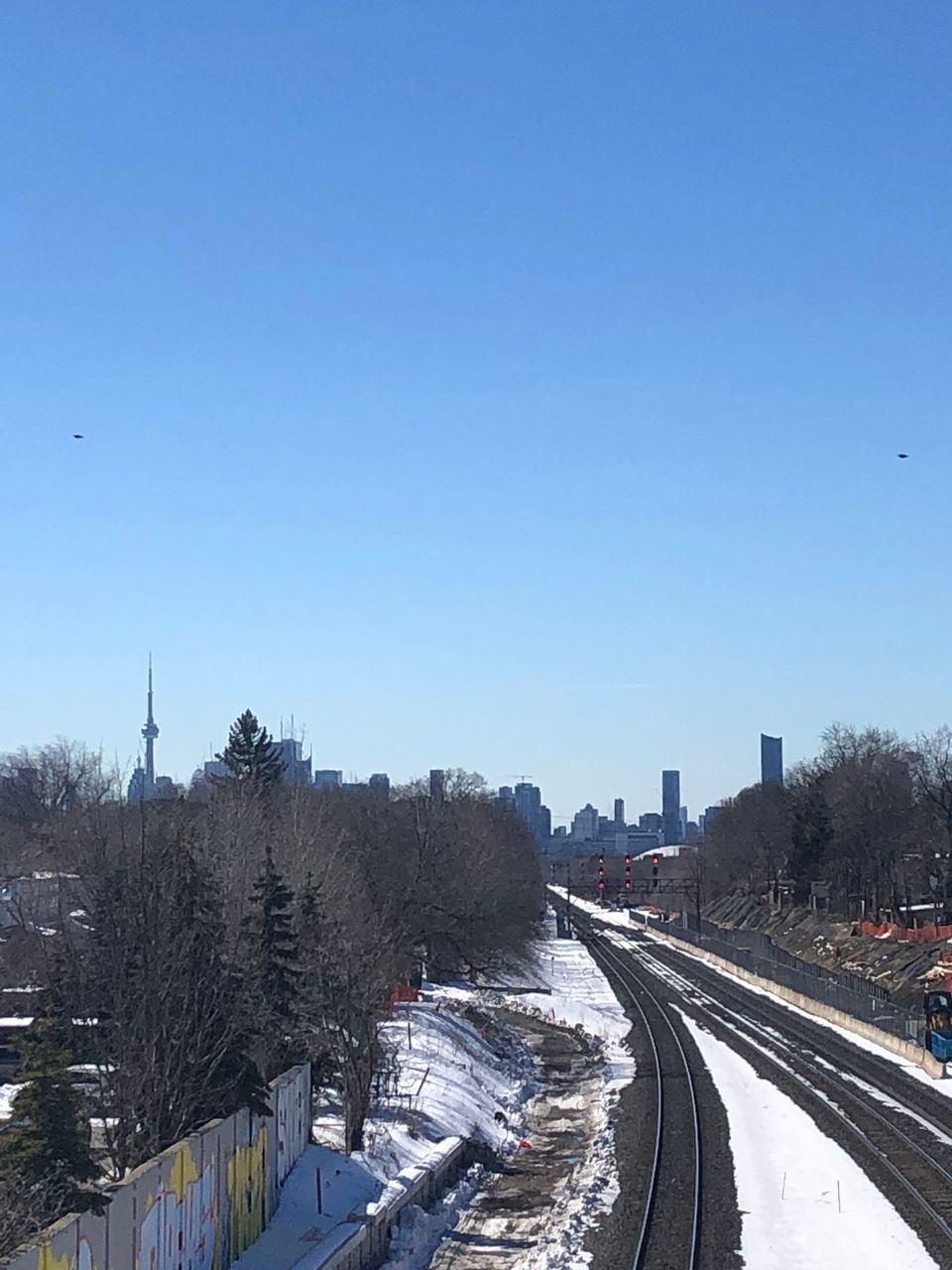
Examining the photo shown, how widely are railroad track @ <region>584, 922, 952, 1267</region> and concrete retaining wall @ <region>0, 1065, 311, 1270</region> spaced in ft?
33.3

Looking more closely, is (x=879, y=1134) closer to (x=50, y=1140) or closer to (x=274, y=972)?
(x=274, y=972)

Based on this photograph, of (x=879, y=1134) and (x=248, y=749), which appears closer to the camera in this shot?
(x=879, y=1134)

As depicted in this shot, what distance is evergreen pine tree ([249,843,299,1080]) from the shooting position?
1046 inches

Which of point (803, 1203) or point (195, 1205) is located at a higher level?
point (195, 1205)

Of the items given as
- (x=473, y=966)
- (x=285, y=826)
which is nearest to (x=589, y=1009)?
(x=473, y=966)

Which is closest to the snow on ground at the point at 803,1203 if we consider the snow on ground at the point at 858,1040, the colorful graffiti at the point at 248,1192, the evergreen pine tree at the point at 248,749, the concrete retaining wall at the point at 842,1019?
the snow on ground at the point at 858,1040

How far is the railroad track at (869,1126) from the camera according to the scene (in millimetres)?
25688

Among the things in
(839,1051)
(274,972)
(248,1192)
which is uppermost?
(274,972)

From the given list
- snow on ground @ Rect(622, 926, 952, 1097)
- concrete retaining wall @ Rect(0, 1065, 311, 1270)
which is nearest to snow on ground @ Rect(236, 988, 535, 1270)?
concrete retaining wall @ Rect(0, 1065, 311, 1270)

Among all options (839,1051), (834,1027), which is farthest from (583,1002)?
(839,1051)

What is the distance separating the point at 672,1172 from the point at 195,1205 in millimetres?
13306

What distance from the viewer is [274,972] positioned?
27250 mm

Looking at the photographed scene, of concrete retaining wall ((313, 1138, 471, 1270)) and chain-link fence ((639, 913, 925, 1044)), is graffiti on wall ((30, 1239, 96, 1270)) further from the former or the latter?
chain-link fence ((639, 913, 925, 1044))

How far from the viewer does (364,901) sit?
54844mm
